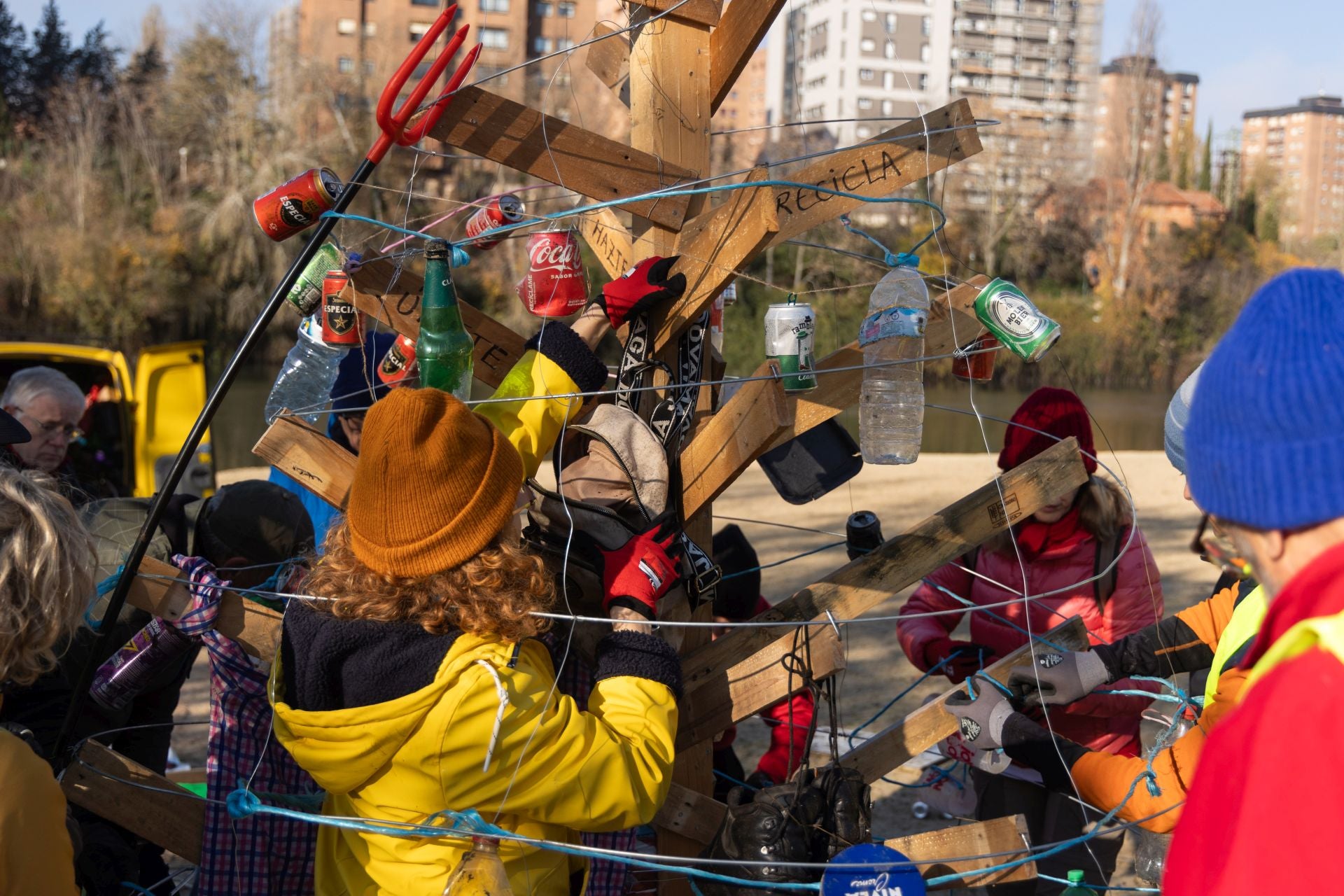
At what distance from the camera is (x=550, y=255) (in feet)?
8.22

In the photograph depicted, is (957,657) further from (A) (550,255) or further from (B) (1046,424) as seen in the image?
(A) (550,255)

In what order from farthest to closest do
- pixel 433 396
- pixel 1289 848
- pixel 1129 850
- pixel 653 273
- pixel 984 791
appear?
pixel 1129 850, pixel 984 791, pixel 653 273, pixel 433 396, pixel 1289 848

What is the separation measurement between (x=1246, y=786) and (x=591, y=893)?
152cm

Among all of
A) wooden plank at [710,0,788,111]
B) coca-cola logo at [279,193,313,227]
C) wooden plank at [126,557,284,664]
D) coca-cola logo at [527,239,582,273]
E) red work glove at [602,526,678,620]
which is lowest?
wooden plank at [126,557,284,664]

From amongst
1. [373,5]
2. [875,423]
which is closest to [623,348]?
[875,423]

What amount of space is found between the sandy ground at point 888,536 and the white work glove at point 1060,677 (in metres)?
0.47

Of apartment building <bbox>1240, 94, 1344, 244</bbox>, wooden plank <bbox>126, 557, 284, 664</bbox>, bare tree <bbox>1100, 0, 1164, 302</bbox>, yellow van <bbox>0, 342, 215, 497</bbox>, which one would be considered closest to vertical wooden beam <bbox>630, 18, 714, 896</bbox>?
wooden plank <bbox>126, 557, 284, 664</bbox>

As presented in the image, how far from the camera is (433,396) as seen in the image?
186cm

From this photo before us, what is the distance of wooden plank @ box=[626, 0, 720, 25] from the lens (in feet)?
8.57

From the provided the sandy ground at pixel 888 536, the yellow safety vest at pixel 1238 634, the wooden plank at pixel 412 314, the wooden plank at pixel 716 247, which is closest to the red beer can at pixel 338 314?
the wooden plank at pixel 412 314

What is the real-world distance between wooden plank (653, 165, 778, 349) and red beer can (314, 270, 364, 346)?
2.49 ft

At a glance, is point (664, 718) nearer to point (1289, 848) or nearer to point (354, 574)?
point (354, 574)

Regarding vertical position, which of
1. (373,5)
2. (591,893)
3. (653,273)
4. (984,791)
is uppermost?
(373,5)

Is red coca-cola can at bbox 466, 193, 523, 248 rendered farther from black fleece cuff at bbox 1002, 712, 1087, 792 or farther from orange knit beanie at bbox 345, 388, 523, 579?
black fleece cuff at bbox 1002, 712, 1087, 792
